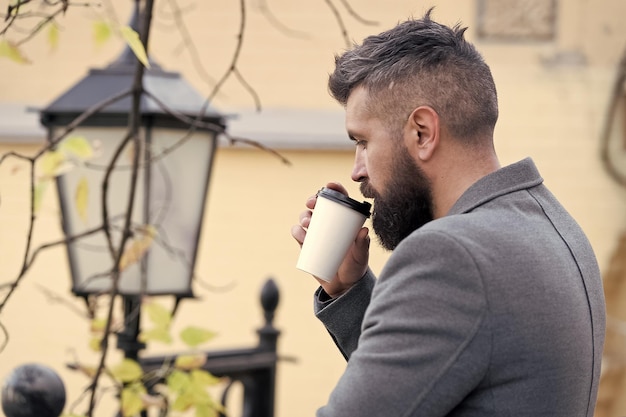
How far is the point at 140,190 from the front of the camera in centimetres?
299

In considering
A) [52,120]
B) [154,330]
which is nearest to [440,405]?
[154,330]

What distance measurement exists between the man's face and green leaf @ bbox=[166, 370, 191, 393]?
1.16 meters

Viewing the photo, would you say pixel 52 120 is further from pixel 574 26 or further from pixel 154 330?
pixel 574 26

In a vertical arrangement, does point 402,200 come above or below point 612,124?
above

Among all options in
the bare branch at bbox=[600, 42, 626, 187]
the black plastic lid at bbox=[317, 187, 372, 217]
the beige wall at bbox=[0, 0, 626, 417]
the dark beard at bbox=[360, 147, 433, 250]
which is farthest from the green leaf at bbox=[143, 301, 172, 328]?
the bare branch at bbox=[600, 42, 626, 187]

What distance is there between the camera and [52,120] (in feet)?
10.1

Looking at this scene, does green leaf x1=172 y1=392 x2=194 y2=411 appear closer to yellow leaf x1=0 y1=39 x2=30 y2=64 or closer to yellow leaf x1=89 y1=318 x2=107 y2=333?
yellow leaf x1=89 y1=318 x2=107 y2=333

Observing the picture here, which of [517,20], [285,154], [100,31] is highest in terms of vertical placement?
[517,20]

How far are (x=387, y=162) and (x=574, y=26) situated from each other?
146 inches

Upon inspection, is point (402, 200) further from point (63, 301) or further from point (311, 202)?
point (63, 301)

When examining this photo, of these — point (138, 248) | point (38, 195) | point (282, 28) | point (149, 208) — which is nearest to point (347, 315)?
point (38, 195)

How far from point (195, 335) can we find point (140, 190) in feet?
1.84

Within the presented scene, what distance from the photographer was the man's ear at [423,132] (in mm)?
1474

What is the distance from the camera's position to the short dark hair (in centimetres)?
149
